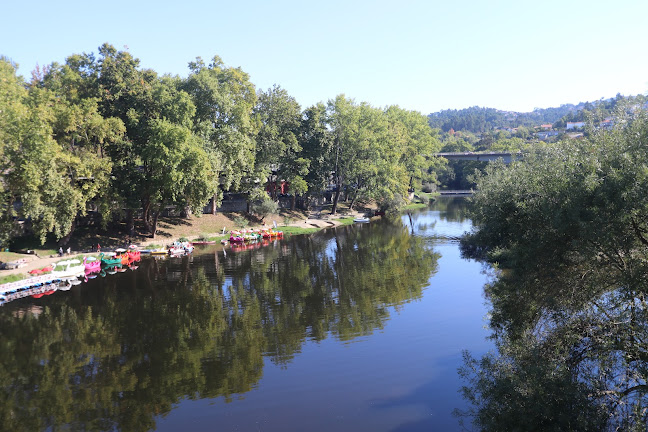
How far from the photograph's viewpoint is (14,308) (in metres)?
→ 35.7

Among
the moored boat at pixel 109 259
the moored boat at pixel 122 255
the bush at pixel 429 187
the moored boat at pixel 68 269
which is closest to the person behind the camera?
the moored boat at pixel 68 269

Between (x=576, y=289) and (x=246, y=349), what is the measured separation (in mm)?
17421

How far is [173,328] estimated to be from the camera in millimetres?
30516

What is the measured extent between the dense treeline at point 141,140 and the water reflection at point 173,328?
1034cm

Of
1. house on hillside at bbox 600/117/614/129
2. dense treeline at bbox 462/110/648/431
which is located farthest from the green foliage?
house on hillside at bbox 600/117/614/129

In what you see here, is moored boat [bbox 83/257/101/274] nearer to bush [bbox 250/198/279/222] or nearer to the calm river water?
the calm river water

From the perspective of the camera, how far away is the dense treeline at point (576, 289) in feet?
49.4

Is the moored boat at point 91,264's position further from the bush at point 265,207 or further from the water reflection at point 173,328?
the bush at point 265,207

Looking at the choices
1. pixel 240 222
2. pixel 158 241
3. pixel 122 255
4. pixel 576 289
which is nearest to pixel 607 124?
pixel 576 289

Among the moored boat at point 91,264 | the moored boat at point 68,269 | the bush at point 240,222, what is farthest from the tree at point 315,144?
the moored boat at point 68,269

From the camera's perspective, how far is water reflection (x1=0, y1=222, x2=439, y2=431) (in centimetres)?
2125

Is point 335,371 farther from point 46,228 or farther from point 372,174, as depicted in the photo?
point 372,174

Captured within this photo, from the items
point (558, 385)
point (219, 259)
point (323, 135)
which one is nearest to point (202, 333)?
point (558, 385)

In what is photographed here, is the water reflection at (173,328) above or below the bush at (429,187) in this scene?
below
